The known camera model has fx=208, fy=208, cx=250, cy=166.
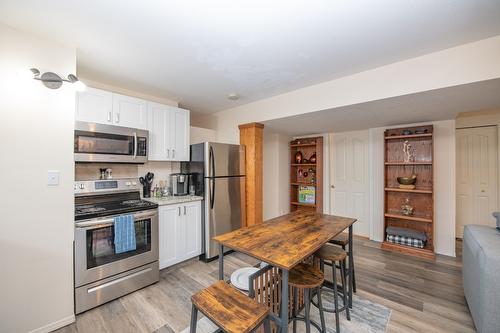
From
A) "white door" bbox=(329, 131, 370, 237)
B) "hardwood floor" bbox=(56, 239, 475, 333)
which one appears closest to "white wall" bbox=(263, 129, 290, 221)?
"white door" bbox=(329, 131, 370, 237)

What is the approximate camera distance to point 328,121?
3.27 m

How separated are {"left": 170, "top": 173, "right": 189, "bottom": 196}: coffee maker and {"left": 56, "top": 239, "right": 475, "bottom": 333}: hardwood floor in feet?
3.44

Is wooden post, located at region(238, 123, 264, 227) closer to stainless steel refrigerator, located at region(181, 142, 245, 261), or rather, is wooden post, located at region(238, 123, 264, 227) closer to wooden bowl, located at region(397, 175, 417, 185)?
stainless steel refrigerator, located at region(181, 142, 245, 261)

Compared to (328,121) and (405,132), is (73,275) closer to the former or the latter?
(328,121)

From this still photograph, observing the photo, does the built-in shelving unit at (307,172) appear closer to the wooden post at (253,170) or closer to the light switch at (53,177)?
the wooden post at (253,170)

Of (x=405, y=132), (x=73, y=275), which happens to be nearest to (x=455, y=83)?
(x=405, y=132)

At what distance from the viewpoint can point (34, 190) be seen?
170 centimetres

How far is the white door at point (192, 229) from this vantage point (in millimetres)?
2936

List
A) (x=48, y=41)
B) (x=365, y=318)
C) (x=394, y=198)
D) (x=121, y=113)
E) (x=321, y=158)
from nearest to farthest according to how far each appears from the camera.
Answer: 1. (x=48, y=41)
2. (x=365, y=318)
3. (x=121, y=113)
4. (x=394, y=198)
5. (x=321, y=158)

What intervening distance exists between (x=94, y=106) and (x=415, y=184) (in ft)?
15.6

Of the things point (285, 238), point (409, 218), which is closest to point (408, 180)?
point (409, 218)

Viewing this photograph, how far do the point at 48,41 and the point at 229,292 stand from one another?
249 centimetres

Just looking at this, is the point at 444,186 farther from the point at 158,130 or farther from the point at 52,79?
the point at 52,79

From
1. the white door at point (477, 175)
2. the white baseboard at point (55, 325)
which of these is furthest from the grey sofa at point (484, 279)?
the white baseboard at point (55, 325)
